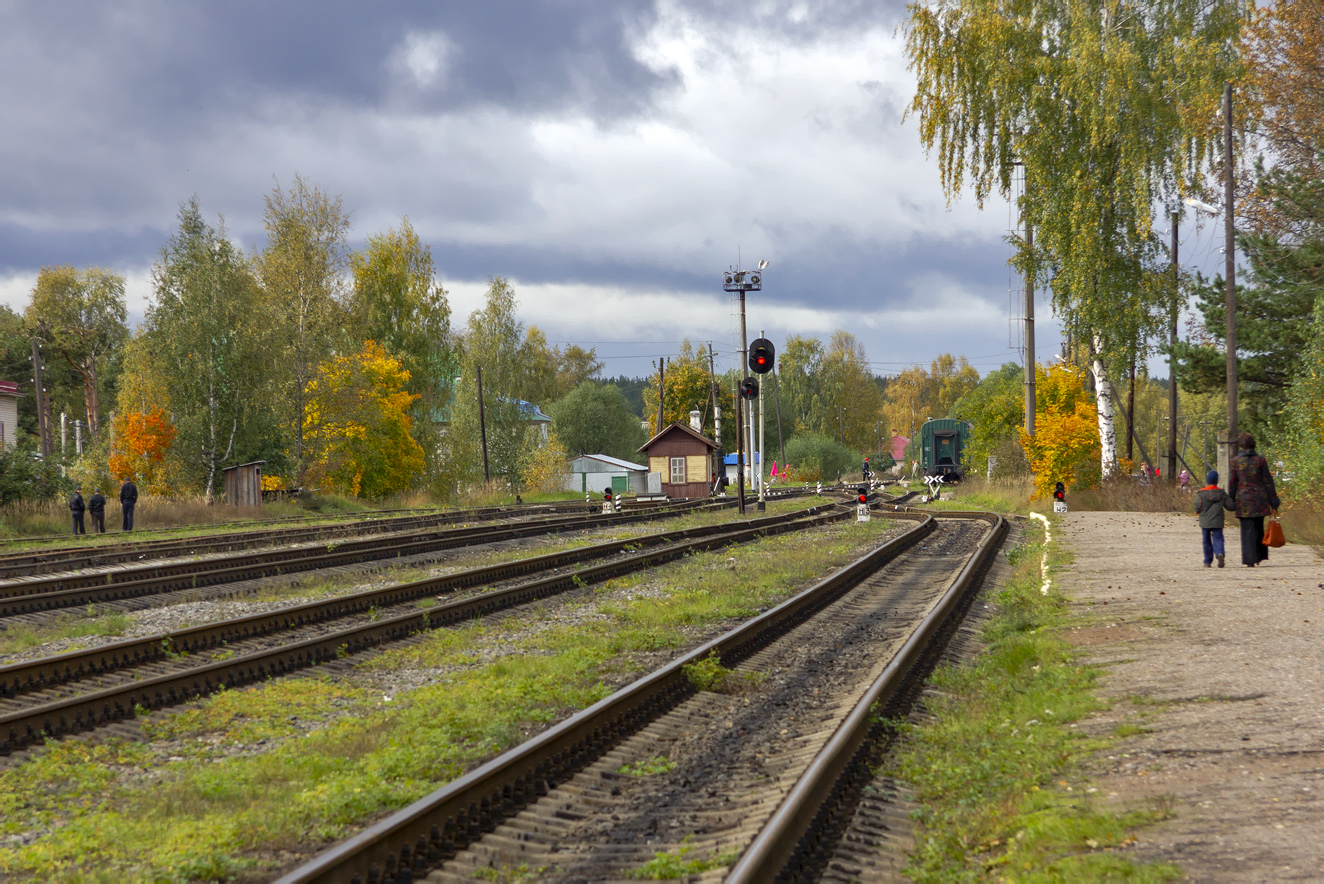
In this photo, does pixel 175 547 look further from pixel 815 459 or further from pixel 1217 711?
pixel 815 459

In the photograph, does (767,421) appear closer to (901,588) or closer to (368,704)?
(901,588)

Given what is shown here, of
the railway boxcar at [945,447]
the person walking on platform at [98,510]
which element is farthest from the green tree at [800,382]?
the person walking on platform at [98,510]

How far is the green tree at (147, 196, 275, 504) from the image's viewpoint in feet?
119

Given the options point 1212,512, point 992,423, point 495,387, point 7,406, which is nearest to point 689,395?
point 495,387

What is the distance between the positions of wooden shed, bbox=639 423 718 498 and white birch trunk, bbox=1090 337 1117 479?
98.1ft

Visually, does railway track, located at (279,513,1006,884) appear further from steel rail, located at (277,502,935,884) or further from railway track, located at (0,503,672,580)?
railway track, located at (0,503,672,580)

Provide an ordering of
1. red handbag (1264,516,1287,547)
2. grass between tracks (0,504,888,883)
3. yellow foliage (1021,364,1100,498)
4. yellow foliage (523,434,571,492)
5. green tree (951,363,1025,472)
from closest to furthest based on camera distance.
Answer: grass between tracks (0,504,888,883) → red handbag (1264,516,1287,547) → yellow foliage (1021,364,1100,498) → green tree (951,363,1025,472) → yellow foliage (523,434,571,492)

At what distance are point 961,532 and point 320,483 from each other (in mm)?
27965

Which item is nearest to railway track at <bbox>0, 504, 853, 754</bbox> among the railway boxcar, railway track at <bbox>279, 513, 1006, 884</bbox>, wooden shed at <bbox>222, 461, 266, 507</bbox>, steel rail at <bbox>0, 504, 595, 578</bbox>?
railway track at <bbox>279, 513, 1006, 884</bbox>

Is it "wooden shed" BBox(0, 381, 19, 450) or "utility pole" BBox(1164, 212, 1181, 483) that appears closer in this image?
"utility pole" BBox(1164, 212, 1181, 483)

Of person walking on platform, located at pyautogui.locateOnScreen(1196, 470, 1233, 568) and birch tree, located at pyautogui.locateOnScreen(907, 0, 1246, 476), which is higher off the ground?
birch tree, located at pyautogui.locateOnScreen(907, 0, 1246, 476)

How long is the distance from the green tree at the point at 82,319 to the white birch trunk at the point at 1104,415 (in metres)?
67.2

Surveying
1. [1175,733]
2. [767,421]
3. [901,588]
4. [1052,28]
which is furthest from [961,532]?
[767,421]

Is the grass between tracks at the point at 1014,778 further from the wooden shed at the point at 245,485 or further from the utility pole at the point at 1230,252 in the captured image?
the wooden shed at the point at 245,485
